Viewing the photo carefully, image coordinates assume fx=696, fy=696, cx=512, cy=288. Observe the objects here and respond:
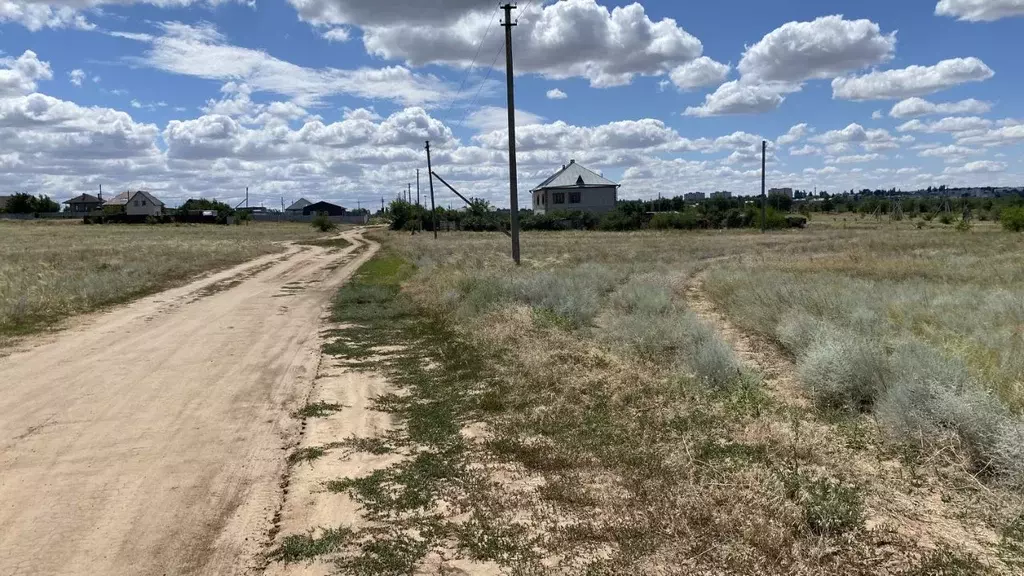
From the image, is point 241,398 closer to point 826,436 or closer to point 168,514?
point 168,514

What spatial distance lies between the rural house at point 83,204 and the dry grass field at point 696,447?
492 feet

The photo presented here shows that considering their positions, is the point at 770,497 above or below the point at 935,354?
below

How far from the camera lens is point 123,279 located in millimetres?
21422

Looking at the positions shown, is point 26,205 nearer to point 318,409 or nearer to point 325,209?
point 325,209

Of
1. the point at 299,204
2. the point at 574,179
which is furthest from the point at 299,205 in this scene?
the point at 574,179

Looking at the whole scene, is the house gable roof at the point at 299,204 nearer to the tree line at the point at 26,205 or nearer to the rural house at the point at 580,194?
the tree line at the point at 26,205

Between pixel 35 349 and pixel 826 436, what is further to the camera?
pixel 35 349

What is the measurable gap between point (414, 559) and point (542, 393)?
4.11 meters

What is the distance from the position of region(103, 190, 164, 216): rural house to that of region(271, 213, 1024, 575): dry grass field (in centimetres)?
13002

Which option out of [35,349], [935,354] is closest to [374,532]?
[935,354]

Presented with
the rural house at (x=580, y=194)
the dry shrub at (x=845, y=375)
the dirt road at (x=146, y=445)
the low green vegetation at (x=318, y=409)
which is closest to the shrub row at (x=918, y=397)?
the dry shrub at (x=845, y=375)

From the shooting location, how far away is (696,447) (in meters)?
6.23

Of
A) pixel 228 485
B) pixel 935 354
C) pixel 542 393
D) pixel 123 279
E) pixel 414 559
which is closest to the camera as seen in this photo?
pixel 414 559

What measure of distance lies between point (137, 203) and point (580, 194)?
8516 cm
